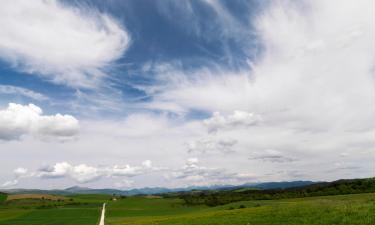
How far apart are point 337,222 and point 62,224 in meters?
75.0

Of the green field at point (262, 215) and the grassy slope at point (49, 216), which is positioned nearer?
the green field at point (262, 215)

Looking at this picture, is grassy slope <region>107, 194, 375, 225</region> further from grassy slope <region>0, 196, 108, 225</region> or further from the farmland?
grassy slope <region>0, 196, 108, 225</region>

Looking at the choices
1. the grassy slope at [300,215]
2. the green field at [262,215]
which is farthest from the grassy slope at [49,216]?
the grassy slope at [300,215]

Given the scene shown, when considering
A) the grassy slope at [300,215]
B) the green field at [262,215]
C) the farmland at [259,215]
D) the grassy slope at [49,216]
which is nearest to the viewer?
the grassy slope at [300,215]

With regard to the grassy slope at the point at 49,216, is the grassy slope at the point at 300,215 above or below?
above

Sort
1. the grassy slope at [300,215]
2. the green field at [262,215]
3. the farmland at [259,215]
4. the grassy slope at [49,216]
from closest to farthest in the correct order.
Answer: the grassy slope at [300,215], the green field at [262,215], the farmland at [259,215], the grassy slope at [49,216]

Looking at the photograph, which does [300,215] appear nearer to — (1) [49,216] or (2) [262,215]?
(2) [262,215]

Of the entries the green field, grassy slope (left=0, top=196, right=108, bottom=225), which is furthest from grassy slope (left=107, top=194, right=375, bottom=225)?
grassy slope (left=0, top=196, right=108, bottom=225)

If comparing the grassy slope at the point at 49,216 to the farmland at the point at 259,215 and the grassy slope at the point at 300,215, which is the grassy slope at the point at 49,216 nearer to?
the farmland at the point at 259,215

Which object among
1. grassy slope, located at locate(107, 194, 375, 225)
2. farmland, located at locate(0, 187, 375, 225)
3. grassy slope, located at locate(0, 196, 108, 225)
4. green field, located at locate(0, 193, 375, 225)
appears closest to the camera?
grassy slope, located at locate(107, 194, 375, 225)

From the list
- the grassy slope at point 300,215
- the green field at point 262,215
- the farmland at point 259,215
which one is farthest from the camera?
the farmland at point 259,215

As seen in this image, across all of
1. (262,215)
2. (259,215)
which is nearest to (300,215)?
(262,215)

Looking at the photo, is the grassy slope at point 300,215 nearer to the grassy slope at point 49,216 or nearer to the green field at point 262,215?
the green field at point 262,215

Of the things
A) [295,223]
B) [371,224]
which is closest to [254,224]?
[295,223]
